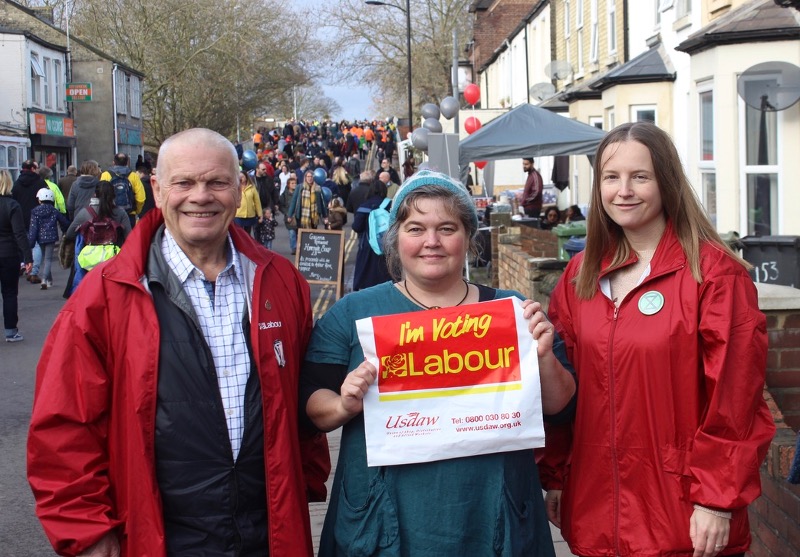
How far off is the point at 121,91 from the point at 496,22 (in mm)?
20820

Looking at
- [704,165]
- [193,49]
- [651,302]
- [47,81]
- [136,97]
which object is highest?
[193,49]

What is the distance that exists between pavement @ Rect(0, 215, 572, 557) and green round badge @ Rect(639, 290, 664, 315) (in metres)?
2.46

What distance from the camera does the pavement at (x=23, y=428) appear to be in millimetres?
5609

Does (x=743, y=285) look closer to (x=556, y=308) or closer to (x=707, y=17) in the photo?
(x=556, y=308)

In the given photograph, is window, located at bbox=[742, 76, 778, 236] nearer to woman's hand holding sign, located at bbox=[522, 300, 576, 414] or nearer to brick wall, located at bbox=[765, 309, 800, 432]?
brick wall, located at bbox=[765, 309, 800, 432]

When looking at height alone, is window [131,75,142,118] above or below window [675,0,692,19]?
above

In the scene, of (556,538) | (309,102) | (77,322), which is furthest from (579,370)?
(309,102)

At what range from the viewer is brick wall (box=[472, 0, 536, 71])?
178 ft

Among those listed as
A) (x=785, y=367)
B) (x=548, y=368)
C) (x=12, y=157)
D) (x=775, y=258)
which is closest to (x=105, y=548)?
(x=548, y=368)

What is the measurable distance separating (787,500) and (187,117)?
54.8 meters

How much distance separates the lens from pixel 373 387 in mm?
3010

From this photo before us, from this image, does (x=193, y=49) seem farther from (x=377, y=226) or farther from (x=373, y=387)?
(x=373, y=387)

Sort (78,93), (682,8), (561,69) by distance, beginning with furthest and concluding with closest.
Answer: (78,93) < (561,69) < (682,8)

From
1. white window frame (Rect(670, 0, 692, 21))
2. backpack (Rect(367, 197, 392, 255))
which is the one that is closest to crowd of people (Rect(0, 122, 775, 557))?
backpack (Rect(367, 197, 392, 255))
